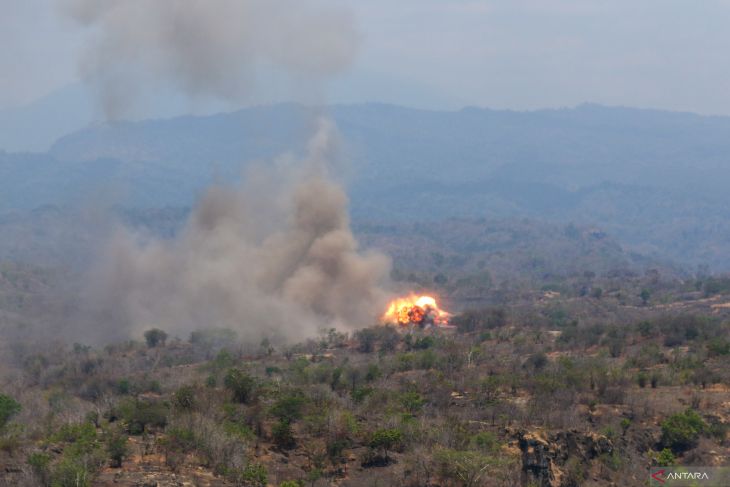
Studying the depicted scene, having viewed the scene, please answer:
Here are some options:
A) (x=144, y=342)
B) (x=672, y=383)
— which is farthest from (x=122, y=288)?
(x=672, y=383)

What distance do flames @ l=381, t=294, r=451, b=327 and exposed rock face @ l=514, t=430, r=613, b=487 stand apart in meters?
60.7

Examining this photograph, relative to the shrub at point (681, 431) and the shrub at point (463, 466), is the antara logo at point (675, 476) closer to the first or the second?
the shrub at point (681, 431)

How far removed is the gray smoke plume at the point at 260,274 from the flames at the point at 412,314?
1.95 metres

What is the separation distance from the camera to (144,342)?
102688 mm

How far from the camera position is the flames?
102 m

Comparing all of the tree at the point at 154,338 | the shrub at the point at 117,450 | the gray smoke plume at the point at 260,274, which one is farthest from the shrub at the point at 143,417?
the tree at the point at 154,338

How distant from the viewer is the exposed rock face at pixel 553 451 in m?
35.9

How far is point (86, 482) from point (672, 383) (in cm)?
3797

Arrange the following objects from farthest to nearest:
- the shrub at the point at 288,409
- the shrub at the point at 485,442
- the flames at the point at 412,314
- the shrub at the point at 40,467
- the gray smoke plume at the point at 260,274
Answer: the gray smoke plume at the point at 260,274 < the flames at the point at 412,314 < the shrub at the point at 288,409 < the shrub at the point at 485,442 < the shrub at the point at 40,467

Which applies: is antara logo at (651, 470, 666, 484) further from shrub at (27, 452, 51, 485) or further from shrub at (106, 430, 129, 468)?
shrub at (27, 452, 51, 485)

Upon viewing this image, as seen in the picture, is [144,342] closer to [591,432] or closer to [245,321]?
[245,321]

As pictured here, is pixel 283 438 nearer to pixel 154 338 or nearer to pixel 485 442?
pixel 485 442

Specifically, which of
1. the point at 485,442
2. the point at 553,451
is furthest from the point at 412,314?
the point at 553,451

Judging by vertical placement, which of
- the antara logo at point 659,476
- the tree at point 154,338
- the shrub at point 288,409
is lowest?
the antara logo at point 659,476
